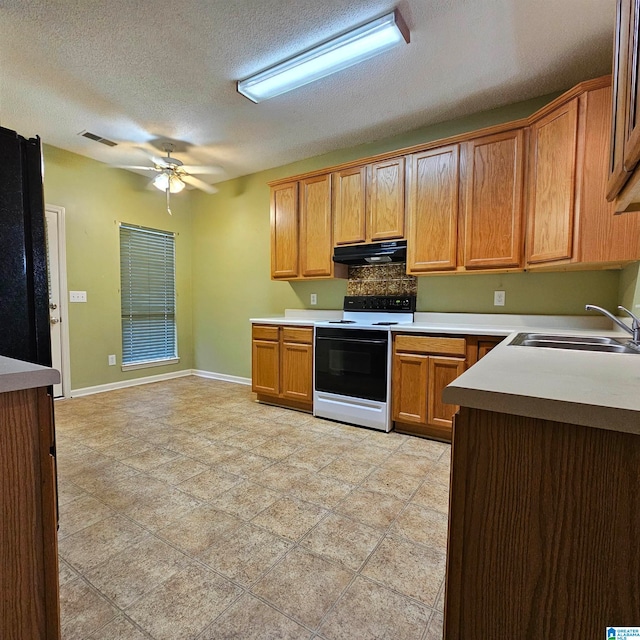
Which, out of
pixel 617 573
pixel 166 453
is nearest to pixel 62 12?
pixel 166 453

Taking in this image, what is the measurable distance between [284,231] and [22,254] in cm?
254

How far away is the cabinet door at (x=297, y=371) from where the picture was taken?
3.37 m

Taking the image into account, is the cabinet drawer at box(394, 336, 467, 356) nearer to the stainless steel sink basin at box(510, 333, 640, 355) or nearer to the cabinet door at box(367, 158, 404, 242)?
the stainless steel sink basin at box(510, 333, 640, 355)

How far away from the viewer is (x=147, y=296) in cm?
462

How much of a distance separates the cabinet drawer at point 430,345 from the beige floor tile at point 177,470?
1.70 meters

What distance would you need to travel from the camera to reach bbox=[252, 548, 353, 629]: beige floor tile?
122 cm

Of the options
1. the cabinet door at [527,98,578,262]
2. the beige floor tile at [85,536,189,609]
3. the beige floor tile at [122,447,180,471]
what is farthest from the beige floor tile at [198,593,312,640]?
the cabinet door at [527,98,578,262]

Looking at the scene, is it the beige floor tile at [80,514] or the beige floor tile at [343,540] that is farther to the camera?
the beige floor tile at [80,514]

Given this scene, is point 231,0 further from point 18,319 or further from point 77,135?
point 77,135

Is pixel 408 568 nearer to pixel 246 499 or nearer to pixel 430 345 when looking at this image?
pixel 246 499

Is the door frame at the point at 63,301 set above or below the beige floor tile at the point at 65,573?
above

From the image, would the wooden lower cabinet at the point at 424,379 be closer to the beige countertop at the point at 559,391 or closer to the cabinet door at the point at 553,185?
the cabinet door at the point at 553,185

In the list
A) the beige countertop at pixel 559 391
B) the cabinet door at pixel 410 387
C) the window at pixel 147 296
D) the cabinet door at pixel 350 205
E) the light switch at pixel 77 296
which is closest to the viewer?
the beige countertop at pixel 559 391

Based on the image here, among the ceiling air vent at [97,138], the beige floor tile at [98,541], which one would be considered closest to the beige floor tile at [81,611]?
the beige floor tile at [98,541]
